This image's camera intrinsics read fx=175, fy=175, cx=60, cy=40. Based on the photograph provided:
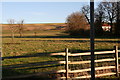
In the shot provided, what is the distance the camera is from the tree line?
1347 inches

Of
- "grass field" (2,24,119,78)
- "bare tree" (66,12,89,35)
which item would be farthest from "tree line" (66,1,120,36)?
"grass field" (2,24,119,78)

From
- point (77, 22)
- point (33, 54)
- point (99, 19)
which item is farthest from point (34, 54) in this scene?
point (77, 22)

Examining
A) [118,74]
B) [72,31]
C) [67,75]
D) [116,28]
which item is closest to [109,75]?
[118,74]

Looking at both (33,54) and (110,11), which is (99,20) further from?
(33,54)

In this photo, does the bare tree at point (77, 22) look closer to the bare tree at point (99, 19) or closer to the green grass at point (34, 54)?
the bare tree at point (99, 19)

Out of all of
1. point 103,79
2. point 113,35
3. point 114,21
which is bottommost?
point 103,79

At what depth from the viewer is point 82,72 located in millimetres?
6605

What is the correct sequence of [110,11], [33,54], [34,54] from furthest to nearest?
[110,11] < [33,54] < [34,54]

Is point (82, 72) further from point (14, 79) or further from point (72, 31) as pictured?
point (72, 31)

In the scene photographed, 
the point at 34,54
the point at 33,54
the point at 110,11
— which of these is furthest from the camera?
the point at 110,11

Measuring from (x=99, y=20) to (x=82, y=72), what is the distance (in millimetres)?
31634

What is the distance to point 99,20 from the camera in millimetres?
36875

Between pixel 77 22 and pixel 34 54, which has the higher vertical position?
pixel 77 22

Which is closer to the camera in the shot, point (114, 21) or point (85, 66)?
point (85, 66)
